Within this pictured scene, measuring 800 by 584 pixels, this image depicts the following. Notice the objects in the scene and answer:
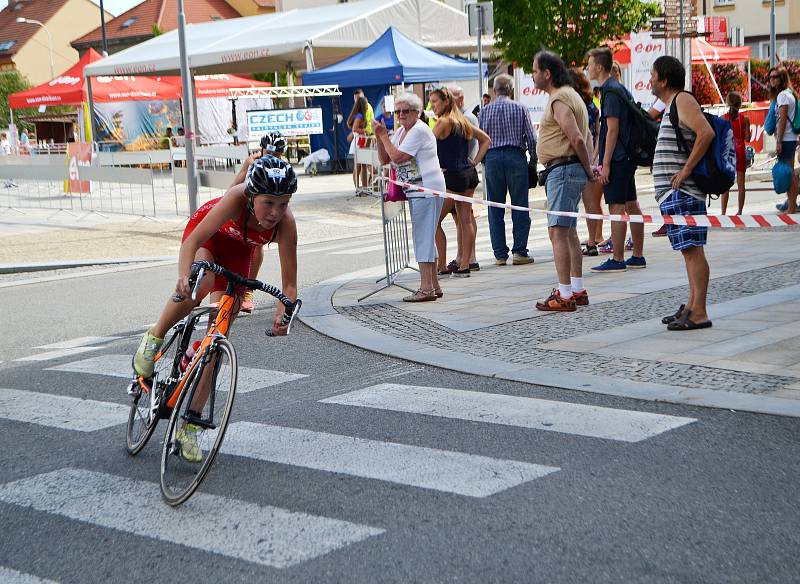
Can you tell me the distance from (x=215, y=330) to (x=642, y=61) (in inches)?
915

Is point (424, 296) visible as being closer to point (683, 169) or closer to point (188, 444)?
point (683, 169)

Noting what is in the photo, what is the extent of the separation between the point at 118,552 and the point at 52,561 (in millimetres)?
239

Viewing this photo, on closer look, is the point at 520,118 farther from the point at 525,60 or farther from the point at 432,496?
the point at 525,60

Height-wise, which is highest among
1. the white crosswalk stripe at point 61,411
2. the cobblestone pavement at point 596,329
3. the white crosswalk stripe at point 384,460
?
the white crosswalk stripe at point 384,460

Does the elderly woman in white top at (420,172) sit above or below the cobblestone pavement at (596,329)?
above

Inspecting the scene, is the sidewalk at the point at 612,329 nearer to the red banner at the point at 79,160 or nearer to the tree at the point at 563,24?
the red banner at the point at 79,160

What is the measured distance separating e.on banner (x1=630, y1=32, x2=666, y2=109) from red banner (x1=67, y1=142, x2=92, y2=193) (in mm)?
12246

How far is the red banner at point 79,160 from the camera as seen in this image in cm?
2358

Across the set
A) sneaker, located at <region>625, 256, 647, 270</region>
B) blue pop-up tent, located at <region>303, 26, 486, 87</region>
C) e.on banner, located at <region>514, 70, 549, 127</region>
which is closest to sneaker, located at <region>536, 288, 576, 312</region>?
sneaker, located at <region>625, 256, 647, 270</region>

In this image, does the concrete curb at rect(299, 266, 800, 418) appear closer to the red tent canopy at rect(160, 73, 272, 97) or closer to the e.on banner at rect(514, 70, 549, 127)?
the e.on banner at rect(514, 70, 549, 127)

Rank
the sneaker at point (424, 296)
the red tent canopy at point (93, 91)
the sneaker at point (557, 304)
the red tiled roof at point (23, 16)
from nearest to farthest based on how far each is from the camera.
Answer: the sneaker at point (557, 304) → the sneaker at point (424, 296) → the red tent canopy at point (93, 91) → the red tiled roof at point (23, 16)

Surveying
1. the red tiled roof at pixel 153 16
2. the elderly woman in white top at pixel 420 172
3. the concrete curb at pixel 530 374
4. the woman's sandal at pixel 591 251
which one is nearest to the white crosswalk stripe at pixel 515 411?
the concrete curb at pixel 530 374

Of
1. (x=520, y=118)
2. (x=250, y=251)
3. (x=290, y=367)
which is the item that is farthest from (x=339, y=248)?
(x=250, y=251)

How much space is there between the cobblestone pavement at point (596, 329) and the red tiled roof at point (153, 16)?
8327 cm
